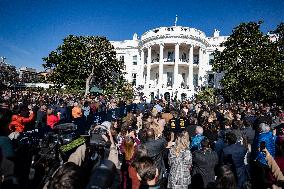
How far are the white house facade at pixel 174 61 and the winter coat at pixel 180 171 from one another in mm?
32819

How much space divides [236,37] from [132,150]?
1032 inches

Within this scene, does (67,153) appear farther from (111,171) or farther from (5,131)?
(111,171)

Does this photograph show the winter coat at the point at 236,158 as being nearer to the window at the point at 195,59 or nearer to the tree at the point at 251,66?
the tree at the point at 251,66

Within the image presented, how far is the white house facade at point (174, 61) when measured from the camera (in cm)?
4075

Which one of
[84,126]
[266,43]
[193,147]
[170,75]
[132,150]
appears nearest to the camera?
[132,150]

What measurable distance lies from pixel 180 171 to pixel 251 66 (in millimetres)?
25211

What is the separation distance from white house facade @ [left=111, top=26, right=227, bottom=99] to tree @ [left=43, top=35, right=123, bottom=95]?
613 cm

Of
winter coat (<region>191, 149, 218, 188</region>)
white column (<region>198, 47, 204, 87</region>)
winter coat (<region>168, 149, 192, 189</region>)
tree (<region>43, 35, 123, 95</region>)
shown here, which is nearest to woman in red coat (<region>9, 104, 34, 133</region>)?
winter coat (<region>168, 149, 192, 189</region>)

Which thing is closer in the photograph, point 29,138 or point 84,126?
point 29,138

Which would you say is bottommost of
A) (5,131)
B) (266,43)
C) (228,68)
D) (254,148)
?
(254,148)

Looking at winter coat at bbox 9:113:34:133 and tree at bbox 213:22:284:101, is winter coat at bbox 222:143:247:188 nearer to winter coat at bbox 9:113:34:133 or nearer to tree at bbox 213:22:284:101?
winter coat at bbox 9:113:34:133

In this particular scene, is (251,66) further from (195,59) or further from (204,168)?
(204,168)

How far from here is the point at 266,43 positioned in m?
28.2

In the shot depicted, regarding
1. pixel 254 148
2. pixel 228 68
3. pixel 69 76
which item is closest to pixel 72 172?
pixel 254 148
